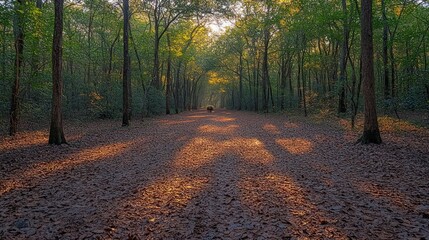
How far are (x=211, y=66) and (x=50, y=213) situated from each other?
45.8 m

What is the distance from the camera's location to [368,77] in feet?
31.1

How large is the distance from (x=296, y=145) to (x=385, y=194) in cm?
554

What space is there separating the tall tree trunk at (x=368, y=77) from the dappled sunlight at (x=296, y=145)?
2024 millimetres

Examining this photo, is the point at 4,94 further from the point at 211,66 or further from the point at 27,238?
the point at 211,66

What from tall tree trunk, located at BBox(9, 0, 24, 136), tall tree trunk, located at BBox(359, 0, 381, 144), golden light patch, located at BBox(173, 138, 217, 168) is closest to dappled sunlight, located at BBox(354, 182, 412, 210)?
golden light patch, located at BBox(173, 138, 217, 168)

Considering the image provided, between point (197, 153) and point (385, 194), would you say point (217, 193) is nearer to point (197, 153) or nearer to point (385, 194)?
point (385, 194)

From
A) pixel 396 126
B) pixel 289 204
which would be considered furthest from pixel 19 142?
pixel 396 126

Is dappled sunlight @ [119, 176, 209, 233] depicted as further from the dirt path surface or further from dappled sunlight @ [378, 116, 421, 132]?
dappled sunlight @ [378, 116, 421, 132]

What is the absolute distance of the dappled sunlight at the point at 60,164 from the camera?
→ 5.83 metres

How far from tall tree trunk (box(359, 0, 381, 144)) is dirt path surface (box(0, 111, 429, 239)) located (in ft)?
1.93

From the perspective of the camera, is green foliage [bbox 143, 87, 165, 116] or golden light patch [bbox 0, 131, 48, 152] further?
green foliage [bbox 143, 87, 165, 116]

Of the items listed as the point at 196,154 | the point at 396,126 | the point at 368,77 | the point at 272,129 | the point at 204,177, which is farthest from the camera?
the point at 272,129

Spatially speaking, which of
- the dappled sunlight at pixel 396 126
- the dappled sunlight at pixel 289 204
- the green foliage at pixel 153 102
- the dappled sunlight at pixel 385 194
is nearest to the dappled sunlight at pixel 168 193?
the dappled sunlight at pixel 289 204

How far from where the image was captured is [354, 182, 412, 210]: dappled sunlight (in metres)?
4.52
